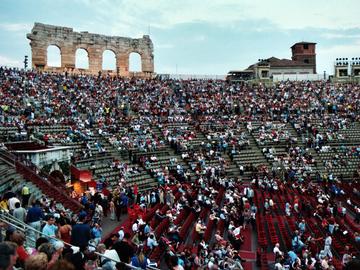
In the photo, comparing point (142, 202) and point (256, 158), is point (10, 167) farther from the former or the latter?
point (256, 158)

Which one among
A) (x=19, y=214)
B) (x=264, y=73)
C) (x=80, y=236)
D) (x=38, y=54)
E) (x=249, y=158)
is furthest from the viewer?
(x=264, y=73)

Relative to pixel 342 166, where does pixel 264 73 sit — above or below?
above

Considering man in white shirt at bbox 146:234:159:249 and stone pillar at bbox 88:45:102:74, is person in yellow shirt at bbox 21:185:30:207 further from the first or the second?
stone pillar at bbox 88:45:102:74

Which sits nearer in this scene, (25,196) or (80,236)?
(80,236)

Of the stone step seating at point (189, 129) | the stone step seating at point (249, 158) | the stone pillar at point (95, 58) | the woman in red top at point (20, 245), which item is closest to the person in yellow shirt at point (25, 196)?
the woman in red top at point (20, 245)

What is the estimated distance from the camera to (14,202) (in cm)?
1263

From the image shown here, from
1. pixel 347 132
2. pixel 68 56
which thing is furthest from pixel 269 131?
pixel 68 56

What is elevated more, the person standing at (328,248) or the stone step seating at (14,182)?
the stone step seating at (14,182)

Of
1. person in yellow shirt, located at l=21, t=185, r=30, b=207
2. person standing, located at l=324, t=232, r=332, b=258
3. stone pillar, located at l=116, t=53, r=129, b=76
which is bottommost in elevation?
person standing, located at l=324, t=232, r=332, b=258

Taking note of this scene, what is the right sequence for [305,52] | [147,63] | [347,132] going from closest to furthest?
[347,132], [147,63], [305,52]

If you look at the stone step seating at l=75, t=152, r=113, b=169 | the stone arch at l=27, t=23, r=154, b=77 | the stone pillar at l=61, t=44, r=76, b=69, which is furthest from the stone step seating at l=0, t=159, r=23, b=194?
the stone pillar at l=61, t=44, r=76, b=69

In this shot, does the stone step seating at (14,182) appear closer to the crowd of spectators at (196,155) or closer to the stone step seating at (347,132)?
the crowd of spectators at (196,155)

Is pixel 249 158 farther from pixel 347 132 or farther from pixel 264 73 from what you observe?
pixel 264 73

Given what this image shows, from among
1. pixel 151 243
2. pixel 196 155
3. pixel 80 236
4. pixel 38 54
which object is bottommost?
pixel 151 243
